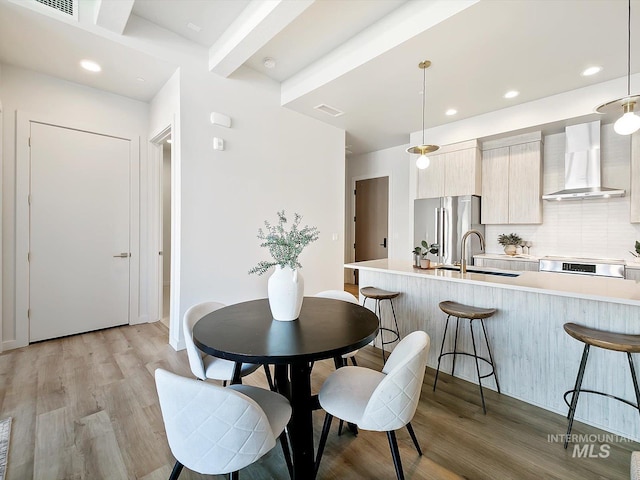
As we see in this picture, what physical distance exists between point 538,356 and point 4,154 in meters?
5.24

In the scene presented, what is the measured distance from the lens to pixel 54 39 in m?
2.61

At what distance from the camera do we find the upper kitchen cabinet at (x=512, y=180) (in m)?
4.03

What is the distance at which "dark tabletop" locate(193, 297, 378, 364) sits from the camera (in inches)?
48.1

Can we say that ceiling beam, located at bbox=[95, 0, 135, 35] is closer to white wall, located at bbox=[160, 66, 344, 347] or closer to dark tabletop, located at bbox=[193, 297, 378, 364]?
white wall, located at bbox=[160, 66, 344, 347]

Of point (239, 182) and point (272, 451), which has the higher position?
point (239, 182)

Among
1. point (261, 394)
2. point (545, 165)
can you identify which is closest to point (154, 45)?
point (261, 394)

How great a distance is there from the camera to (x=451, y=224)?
4496 millimetres

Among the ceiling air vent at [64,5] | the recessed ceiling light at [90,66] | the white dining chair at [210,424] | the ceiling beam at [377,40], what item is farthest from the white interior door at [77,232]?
the white dining chair at [210,424]

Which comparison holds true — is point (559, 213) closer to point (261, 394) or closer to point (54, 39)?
point (261, 394)

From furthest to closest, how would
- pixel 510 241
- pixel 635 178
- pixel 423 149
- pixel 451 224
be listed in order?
pixel 451 224 → pixel 510 241 → pixel 635 178 → pixel 423 149

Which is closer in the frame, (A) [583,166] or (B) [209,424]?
(B) [209,424]

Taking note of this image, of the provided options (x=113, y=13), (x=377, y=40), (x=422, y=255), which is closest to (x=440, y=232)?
(x=422, y=255)

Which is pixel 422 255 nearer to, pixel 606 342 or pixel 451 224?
pixel 606 342

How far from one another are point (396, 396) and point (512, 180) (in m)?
4.15
